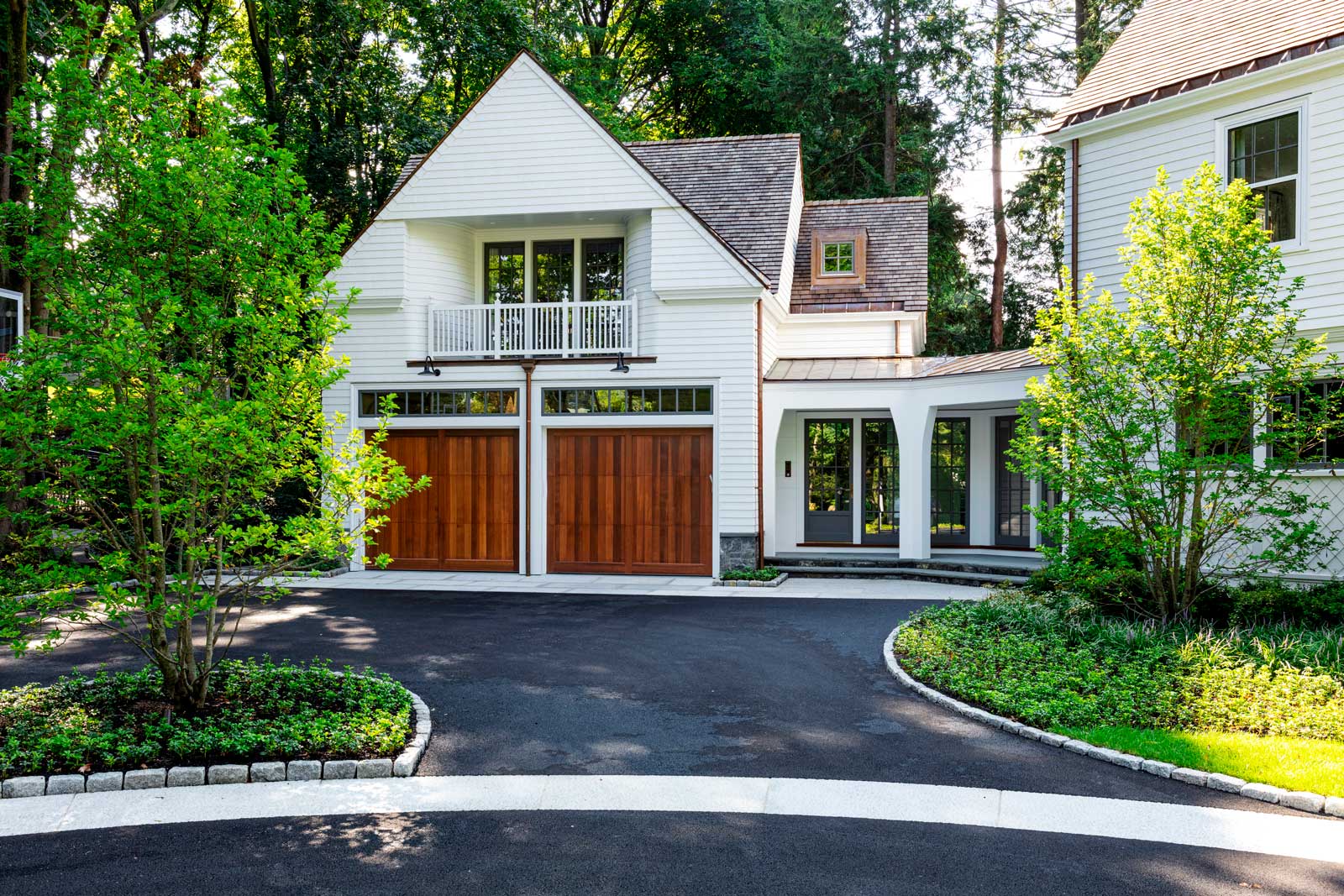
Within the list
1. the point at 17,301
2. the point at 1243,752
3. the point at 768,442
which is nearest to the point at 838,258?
the point at 768,442

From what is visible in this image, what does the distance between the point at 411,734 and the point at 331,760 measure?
2.17ft

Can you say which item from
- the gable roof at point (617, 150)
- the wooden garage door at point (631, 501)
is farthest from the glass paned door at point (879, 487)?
the gable roof at point (617, 150)

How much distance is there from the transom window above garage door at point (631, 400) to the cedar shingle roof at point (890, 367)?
1433 millimetres

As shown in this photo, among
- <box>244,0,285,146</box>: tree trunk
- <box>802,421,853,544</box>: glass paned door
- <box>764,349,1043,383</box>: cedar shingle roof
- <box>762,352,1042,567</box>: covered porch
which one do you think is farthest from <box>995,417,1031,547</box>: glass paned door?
<box>244,0,285,146</box>: tree trunk

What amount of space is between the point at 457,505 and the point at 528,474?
139 cm

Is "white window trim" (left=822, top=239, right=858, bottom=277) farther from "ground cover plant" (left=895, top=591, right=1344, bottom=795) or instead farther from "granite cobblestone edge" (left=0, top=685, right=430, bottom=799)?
"granite cobblestone edge" (left=0, top=685, right=430, bottom=799)

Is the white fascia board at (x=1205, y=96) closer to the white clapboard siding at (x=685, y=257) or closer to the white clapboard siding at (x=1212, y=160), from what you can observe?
the white clapboard siding at (x=1212, y=160)

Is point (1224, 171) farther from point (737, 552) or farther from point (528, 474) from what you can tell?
point (528, 474)

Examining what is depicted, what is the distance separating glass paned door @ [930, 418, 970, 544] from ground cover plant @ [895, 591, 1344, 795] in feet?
24.3

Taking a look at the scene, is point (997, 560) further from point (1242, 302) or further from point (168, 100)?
point (168, 100)

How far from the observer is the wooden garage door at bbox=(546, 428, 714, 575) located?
15.1 metres

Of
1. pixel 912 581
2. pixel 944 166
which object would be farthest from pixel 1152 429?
pixel 944 166

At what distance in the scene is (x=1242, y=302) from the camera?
8.84 meters

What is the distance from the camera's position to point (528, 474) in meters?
15.4
